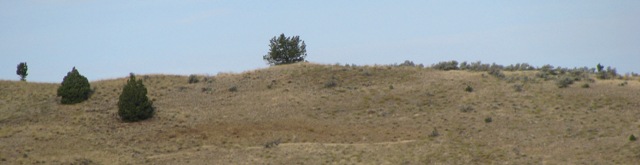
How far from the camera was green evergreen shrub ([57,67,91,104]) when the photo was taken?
61.6m

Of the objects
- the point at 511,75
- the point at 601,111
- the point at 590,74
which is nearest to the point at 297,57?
the point at 511,75

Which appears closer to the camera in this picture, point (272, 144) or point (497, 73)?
point (272, 144)

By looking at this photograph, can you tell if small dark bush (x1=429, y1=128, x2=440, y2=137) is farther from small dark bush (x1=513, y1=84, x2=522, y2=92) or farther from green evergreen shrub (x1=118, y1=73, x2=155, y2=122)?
green evergreen shrub (x1=118, y1=73, x2=155, y2=122)

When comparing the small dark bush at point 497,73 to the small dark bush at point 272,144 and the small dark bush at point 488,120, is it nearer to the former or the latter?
the small dark bush at point 488,120

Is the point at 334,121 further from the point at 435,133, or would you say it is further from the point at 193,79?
the point at 193,79

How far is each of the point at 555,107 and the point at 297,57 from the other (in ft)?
75.8

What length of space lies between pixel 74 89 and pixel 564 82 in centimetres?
3001

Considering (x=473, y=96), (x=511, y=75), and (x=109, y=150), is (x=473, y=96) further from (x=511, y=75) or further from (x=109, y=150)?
(x=109, y=150)

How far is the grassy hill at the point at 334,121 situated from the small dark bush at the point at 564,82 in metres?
0.57

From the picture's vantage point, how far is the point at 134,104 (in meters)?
58.0

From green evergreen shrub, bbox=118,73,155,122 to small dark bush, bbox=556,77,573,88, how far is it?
24.5 m

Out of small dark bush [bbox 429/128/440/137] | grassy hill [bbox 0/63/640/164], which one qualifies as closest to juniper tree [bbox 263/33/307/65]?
grassy hill [bbox 0/63/640/164]

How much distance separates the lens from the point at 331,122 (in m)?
56.2

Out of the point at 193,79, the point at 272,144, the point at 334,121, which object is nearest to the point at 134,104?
the point at 193,79
